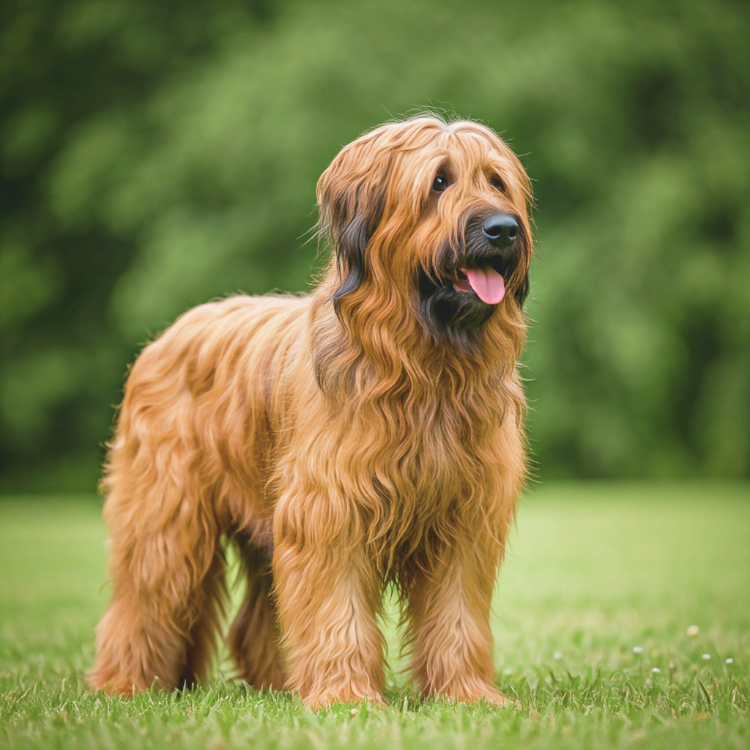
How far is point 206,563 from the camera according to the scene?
453 cm

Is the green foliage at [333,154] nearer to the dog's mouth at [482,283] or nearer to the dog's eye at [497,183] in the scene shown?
the dog's eye at [497,183]

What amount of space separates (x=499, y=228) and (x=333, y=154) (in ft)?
53.0

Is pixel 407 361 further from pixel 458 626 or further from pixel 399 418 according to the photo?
pixel 458 626

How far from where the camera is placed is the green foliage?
765 inches

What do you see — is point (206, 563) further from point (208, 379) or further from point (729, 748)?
point (729, 748)

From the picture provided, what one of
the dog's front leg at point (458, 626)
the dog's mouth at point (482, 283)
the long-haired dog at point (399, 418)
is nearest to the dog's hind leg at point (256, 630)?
the long-haired dog at point (399, 418)

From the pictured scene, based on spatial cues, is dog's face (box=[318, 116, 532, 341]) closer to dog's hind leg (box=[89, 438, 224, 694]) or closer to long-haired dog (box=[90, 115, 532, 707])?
long-haired dog (box=[90, 115, 532, 707])

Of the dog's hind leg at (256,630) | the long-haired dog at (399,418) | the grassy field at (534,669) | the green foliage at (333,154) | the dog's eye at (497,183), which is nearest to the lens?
the grassy field at (534,669)

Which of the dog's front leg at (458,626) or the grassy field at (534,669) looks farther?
the dog's front leg at (458,626)

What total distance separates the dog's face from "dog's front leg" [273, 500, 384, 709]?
2.97ft

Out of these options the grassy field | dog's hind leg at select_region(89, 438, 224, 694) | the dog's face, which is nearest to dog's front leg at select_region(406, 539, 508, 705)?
the grassy field

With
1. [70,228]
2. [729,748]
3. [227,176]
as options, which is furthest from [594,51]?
[729,748]

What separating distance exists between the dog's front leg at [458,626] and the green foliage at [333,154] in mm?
14243

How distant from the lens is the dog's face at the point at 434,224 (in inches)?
138
